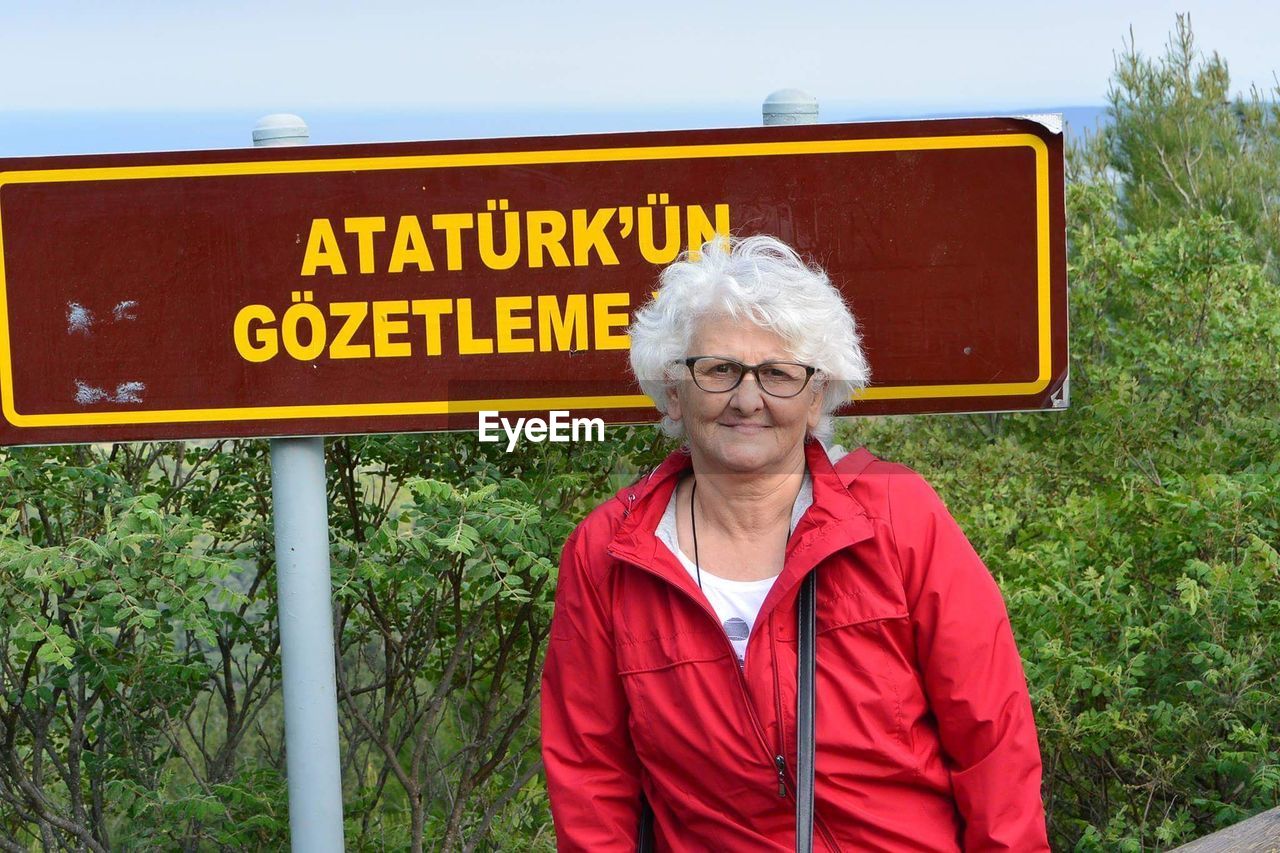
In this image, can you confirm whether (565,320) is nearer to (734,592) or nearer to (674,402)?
(674,402)

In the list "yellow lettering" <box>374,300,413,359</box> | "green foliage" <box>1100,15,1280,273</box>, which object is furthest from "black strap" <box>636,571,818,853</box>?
"green foliage" <box>1100,15,1280,273</box>

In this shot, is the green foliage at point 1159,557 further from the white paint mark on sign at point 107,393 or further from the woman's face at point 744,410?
the white paint mark on sign at point 107,393

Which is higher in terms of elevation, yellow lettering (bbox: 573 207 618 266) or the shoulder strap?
yellow lettering (bbox: 573 207 618 266)

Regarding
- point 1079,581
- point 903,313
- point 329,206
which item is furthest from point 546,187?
point 1079,581

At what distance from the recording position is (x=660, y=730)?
85.7 inches

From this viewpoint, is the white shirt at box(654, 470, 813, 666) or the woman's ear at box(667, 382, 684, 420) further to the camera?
the woman's ear at box(667, 382, 684, 420)

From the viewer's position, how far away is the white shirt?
7.20 ft

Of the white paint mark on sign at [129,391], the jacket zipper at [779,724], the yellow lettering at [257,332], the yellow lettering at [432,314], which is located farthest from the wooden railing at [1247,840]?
the white paint mark on sign at [129,391]

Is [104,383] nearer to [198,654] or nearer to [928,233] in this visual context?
[198,654]

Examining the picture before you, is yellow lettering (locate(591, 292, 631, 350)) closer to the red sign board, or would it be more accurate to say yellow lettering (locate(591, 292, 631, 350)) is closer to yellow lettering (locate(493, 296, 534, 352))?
the red sign board

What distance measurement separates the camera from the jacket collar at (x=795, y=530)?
212cm

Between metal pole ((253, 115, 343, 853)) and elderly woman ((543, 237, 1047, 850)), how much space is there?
88 cm

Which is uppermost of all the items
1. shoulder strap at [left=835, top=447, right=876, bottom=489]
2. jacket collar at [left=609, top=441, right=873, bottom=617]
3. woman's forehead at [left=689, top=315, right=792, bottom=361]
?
woman's forehead at [left=689, top=315, right=792, bottom=361]

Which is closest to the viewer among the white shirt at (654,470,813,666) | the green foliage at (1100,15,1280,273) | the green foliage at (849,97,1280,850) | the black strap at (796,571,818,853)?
the black strap at (796,571,818,853)
